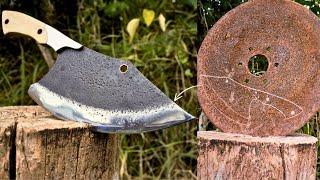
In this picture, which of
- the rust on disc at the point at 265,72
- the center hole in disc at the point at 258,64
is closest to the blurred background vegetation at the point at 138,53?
the center hole in disc at the point at 258,64

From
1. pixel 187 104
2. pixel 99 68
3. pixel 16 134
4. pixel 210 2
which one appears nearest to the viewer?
pixel 16 134

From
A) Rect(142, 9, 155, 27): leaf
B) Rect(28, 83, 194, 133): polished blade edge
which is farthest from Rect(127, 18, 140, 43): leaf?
Rect(28, 83, 194, 133): polished blade edge

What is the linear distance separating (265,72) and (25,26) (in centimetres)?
69

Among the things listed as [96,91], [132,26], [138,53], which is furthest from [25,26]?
[138,53]

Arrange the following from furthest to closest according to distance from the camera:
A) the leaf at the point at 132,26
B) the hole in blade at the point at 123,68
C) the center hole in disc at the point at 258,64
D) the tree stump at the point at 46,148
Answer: the leaf at the point at 132,26 → the center hole in disc at the point at 258,64 → the hole in blade at the point at 123,68 → the tree stump at the point at 46,148

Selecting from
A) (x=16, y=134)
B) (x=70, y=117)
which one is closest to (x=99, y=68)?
(x=70, y=117)

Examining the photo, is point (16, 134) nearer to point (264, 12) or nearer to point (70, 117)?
point (70, 117)

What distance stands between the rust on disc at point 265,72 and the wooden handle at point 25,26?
0.45 m

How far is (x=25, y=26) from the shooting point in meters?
1.88

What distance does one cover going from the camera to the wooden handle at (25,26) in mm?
1872

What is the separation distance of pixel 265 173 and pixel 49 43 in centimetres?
70

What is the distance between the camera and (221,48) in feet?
6.15

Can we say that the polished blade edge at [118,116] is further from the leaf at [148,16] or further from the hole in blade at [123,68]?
the leaf at [148,16]

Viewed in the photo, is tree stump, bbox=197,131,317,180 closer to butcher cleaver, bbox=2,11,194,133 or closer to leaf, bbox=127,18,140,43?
butcher cleaver, bbox=2,11,194,133
